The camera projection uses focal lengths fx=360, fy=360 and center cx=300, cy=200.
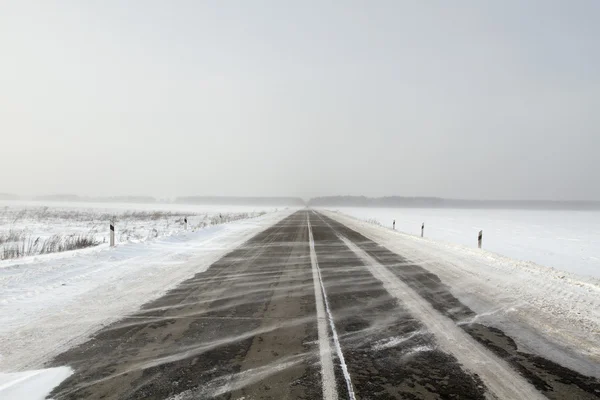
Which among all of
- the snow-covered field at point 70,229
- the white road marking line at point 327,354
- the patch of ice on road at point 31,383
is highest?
the white road marking line at point 327,354

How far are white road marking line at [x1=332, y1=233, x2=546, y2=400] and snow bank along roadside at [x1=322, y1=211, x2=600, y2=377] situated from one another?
0.60 m

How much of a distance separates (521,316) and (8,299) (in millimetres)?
8276

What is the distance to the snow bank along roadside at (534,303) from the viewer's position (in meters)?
4.22

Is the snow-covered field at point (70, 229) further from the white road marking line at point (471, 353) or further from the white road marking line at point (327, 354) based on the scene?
the white road marking line at point (471, 353)

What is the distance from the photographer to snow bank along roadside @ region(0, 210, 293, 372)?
165 inches

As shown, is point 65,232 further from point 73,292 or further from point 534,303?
point 534,303

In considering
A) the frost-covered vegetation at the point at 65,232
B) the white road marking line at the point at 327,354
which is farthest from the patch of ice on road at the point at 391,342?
the frost-covered vegetation at the point at 65,232

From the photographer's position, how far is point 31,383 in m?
3.17

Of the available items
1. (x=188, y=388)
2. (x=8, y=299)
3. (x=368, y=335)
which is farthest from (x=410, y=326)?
(x=8, y=299)

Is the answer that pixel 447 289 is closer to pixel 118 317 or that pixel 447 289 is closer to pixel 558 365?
pixel 558 365

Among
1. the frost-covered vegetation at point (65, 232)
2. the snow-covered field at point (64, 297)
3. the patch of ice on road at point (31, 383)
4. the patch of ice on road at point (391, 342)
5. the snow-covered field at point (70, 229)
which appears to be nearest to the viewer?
the patch of ice on road at point (31, 383)

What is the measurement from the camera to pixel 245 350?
395 cm

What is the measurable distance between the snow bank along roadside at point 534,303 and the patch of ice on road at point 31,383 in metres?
4.83

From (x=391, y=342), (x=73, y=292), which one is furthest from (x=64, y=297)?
(x=391, y=342)
